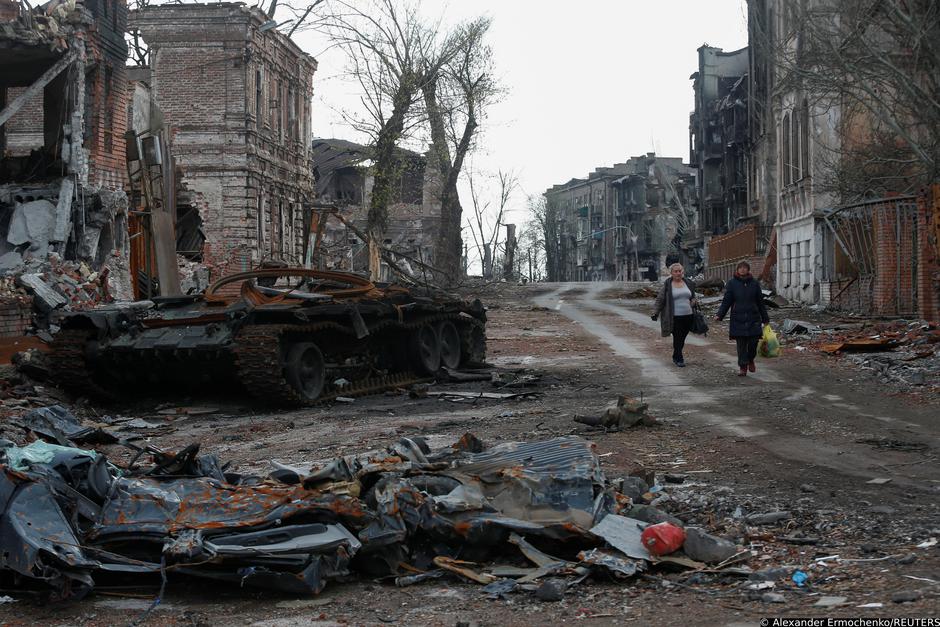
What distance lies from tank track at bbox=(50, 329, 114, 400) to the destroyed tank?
0.01 metres

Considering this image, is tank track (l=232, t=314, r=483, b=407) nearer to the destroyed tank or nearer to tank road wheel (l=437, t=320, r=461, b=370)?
the destroyed tank

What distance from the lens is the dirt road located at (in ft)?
15.4

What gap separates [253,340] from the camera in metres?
12.4

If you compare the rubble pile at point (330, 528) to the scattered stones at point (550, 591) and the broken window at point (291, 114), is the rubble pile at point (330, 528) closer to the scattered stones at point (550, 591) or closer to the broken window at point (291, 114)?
the scattered stones at point (550, 591)

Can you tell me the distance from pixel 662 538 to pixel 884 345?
44.3ft

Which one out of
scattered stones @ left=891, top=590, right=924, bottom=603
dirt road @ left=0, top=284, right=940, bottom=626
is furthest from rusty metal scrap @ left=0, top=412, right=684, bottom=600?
scattered stones @ left=891, top=590, right=924, bottom=603

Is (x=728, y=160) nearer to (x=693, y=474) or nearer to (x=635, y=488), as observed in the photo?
(x=693, y=474)

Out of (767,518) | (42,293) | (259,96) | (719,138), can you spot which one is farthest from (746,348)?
(719,138)

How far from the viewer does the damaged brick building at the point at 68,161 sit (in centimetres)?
1920

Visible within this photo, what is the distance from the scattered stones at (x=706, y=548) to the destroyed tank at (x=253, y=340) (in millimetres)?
7876

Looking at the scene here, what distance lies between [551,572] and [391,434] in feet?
17.1

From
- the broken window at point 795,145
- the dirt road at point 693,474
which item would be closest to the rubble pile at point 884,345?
the dirt road at point 693,474

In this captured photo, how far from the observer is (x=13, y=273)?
18.3 meters

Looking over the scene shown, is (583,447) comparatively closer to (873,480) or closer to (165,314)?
(873,480)
